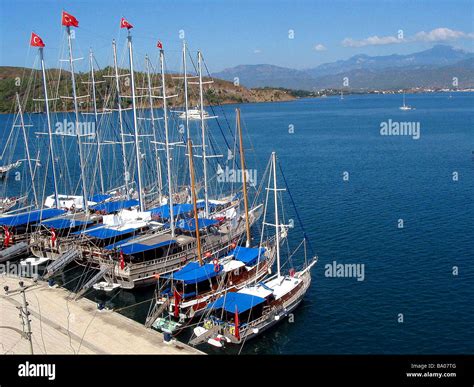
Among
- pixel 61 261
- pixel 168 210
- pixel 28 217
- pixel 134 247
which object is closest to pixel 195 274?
pixel 134 247

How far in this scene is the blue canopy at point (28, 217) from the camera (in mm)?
49219

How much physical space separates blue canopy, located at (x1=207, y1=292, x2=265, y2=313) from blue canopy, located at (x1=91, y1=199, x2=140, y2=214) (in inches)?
927

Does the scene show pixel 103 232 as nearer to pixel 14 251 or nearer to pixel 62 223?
pixel 62 223

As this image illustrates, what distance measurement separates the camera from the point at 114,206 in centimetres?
5306

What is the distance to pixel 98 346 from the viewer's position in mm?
28125

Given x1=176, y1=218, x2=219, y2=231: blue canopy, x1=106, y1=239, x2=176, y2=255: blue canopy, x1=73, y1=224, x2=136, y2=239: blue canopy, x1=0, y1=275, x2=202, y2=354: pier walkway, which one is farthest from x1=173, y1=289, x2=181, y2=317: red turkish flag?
x1=73, y1=224, x2=136, y2=239: blue canopy

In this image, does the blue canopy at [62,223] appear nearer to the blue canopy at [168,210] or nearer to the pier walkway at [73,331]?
the blue canopy at [168,210]

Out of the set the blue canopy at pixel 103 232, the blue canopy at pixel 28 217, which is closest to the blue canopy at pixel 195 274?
the blue canopy at pixel 103 232

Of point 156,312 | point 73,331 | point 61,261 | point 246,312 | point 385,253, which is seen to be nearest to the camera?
point 73,331

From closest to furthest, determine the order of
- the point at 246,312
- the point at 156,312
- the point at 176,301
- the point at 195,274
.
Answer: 1. the point at 246,312
2. the point at 156,312
3. the point at 176,301
4. the point at 195,274

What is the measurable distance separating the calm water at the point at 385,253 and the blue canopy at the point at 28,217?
634 inches

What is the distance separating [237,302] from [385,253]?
19.6m

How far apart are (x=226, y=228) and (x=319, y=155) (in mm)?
60606

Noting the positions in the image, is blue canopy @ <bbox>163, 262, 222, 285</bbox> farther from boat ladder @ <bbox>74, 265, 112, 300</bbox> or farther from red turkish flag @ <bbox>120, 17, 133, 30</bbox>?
red turkish flag @ <bbox>120, 17, 133, 30</bbox>
